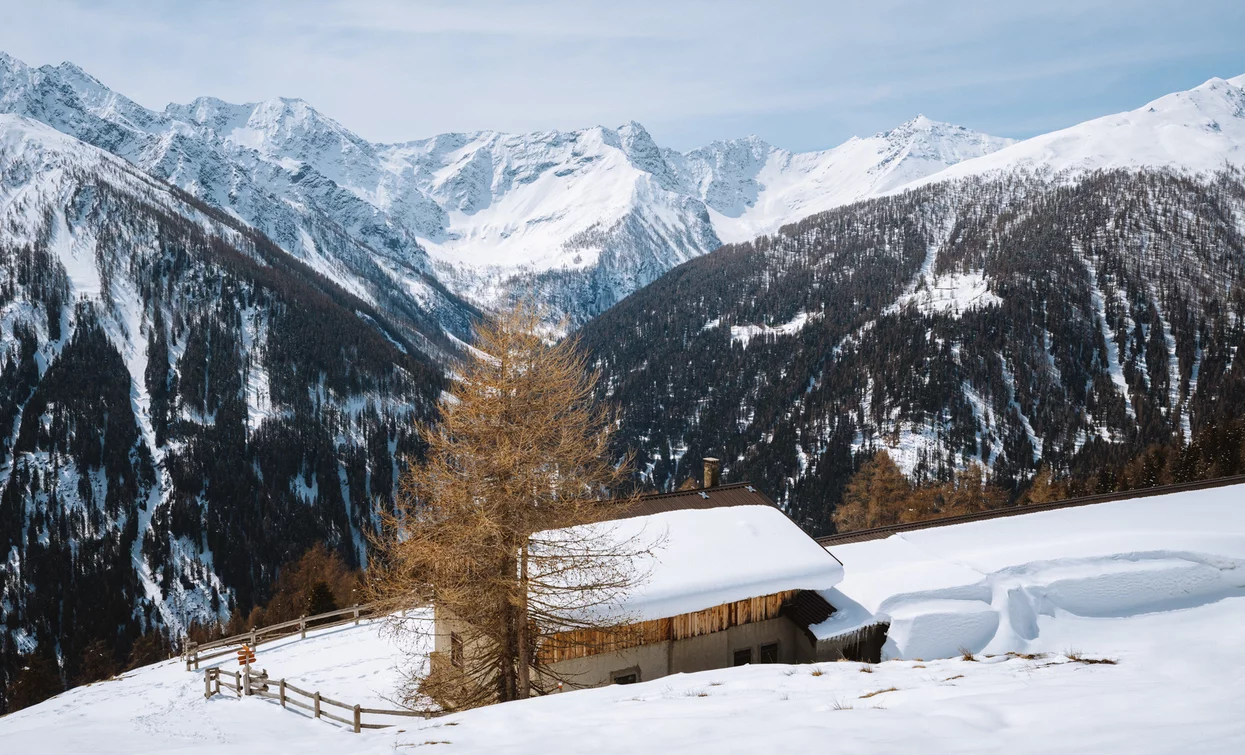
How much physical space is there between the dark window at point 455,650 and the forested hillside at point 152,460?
9388cm

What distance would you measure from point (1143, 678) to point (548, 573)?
36.4ft

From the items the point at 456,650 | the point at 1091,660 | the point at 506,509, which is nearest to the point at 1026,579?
the point at 1091,660

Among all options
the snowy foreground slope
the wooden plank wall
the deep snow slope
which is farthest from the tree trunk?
the deep snow slope

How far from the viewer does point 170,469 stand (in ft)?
512

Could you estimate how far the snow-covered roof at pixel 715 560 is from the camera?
67.6 feet

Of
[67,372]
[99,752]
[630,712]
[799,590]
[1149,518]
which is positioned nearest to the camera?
[630,712]

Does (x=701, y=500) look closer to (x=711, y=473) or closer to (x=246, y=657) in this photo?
(x=711, y=473)

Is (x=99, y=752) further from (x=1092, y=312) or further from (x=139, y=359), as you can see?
(x=1092, y=312)

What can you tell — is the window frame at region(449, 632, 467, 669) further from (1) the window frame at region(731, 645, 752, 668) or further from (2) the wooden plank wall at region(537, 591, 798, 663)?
(1) the window frame at region(731, 645, 752, 668)

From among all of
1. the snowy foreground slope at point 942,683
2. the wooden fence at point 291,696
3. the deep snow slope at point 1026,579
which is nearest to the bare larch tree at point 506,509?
the snowy foreground slope at point 942,683

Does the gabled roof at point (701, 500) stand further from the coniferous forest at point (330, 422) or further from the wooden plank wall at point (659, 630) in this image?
the coniferous forest at point (330, 422)

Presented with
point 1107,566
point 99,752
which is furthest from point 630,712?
point 1107,566

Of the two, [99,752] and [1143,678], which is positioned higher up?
[1143,678]

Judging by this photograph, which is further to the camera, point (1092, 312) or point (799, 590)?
point (1092, 312)
